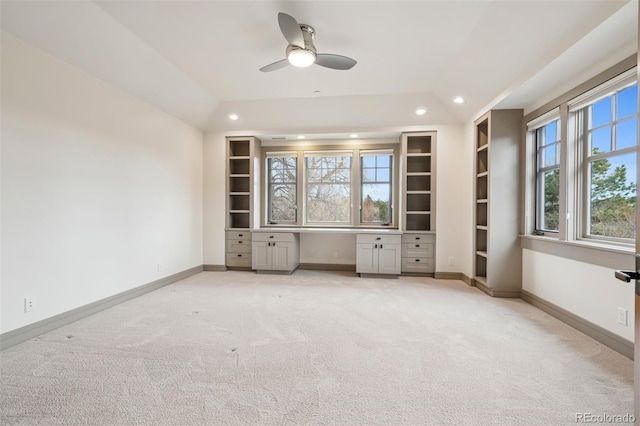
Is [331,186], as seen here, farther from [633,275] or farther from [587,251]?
[633,275]

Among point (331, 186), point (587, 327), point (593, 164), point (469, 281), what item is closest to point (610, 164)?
point (593, 164)

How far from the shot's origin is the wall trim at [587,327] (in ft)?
7.38

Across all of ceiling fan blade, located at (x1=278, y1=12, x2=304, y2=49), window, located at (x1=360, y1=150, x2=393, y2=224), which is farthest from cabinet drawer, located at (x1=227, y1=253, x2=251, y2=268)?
ceiling fan blade, located at (x1=278, y1=12, x2=304, y2=49)

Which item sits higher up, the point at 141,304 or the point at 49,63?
the point at 49,63

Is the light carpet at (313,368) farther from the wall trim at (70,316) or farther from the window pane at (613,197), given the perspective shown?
the window pane at (613,197)

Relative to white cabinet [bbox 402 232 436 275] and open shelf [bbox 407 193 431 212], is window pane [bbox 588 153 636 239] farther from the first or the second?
open shelf [bbox 407 193 431 212]

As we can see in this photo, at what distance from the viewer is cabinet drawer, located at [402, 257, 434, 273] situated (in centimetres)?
491

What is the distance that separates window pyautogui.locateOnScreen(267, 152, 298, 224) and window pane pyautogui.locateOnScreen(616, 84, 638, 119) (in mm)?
4554

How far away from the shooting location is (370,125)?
4945 mm

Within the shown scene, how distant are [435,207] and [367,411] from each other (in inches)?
154

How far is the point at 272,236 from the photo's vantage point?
17.0 ft

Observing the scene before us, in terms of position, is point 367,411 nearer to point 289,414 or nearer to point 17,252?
point 289,414

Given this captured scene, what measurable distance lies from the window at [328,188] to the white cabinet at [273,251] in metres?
0.83

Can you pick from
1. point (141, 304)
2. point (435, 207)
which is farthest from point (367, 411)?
point (435, 207)
